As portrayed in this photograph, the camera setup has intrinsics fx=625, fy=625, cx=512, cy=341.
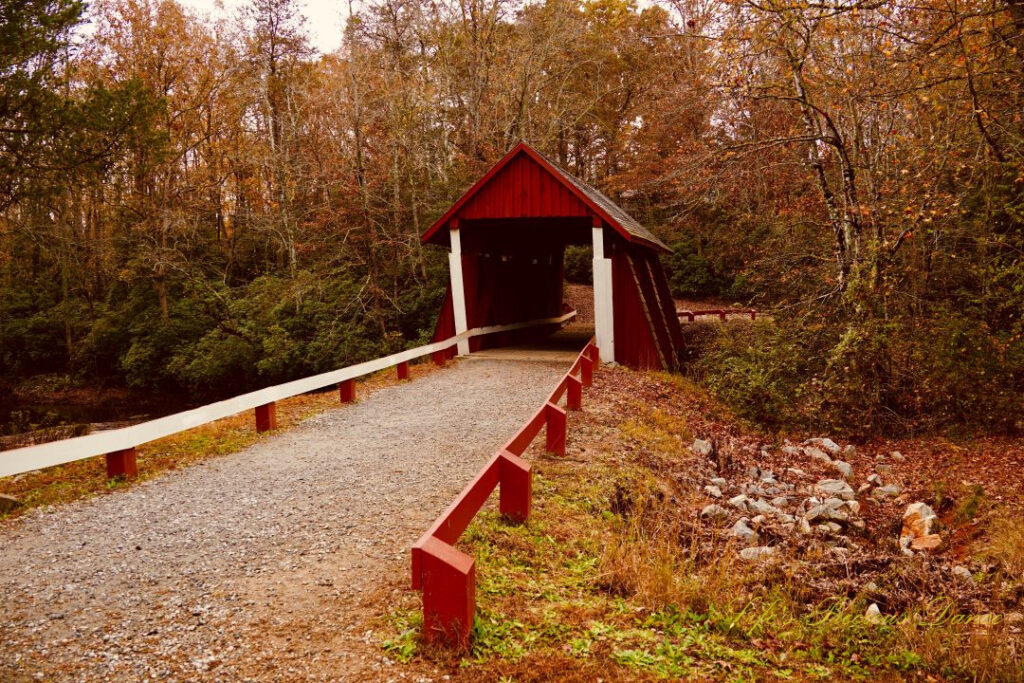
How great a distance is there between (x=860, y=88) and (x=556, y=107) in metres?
15.5

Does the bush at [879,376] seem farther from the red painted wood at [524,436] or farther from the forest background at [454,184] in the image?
the red painted wood at [524,436]

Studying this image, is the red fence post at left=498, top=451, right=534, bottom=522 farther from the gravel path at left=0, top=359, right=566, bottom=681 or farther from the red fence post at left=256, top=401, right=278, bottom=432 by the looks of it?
the red fence post at left=256, top=401, right=278, bottom=432

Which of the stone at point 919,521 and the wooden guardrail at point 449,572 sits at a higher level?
the wooden guardrail at point 449,572

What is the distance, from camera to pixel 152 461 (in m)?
6.69

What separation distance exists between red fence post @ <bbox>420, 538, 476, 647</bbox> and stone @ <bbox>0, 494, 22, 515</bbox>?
4392 millimetres

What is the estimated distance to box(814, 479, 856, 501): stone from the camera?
7.21m

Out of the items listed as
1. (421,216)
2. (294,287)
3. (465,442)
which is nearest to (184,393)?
(294,287)

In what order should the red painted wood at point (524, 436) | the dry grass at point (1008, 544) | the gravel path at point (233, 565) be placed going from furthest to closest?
the red painted wood at point (524, 436), the dry grass at point (1008, 544), the gravel path at point (233, 565)

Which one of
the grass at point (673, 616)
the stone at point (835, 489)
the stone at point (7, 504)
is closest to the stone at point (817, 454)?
the stone at point (835, 489)

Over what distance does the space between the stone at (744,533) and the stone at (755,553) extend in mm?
293

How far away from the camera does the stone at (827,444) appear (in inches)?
370

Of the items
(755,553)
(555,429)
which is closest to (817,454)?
(555,429)

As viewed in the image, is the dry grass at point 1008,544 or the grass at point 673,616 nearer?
the grass at point 673,616

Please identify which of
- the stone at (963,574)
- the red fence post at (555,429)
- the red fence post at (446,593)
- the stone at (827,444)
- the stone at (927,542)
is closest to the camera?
the red fence post at (446,593)
